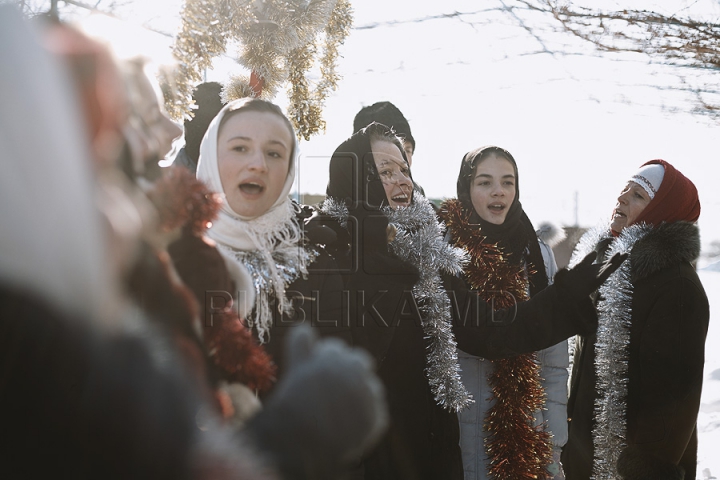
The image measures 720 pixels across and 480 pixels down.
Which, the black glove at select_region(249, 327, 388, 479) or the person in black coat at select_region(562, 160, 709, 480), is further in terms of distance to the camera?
the person in black coat at select_region(562, 160, 709, 480)

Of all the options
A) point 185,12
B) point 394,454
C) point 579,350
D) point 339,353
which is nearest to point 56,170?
point 339,353

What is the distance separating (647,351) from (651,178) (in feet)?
2.66

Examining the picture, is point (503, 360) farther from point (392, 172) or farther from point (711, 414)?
point (711, 414)

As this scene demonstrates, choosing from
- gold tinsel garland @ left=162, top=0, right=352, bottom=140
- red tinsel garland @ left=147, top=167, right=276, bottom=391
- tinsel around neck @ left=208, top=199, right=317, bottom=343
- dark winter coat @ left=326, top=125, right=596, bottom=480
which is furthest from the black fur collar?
red tinsel garland @ left=147, top=167, right=276, bottom=391

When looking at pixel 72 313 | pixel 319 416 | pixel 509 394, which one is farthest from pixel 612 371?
pixel 72 313

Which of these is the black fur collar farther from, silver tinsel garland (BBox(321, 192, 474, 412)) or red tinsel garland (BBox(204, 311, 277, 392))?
red tinsel garland (BBox(204, 311, 277, 392))

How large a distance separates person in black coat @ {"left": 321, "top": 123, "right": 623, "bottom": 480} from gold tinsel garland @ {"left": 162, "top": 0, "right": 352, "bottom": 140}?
0.80ft

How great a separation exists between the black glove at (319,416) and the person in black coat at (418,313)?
675 millimetres

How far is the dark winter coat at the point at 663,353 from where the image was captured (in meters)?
2.13

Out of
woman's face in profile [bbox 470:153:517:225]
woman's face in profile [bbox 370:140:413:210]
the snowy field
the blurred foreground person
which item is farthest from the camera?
the snowy field

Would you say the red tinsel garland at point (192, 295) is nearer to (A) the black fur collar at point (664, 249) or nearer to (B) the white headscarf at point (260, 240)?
(B) the white headscarf at point (260, 240)

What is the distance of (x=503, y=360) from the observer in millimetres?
2287

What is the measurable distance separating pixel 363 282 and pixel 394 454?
573 millimetres

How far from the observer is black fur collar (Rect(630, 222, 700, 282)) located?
2.24 meters
